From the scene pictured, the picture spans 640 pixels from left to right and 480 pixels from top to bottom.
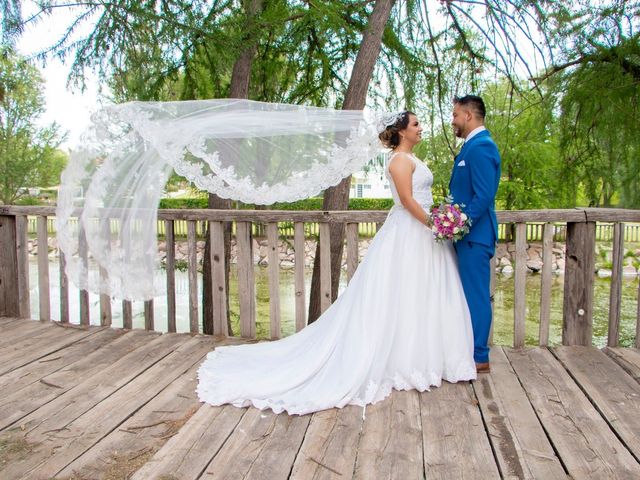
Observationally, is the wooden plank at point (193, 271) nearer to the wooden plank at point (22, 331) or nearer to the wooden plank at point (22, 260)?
the wooden plank at point (22, 331)

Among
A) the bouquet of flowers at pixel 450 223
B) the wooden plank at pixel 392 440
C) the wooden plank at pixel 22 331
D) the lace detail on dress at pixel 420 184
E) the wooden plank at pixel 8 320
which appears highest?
the lace detail on dress at pixel 420 184

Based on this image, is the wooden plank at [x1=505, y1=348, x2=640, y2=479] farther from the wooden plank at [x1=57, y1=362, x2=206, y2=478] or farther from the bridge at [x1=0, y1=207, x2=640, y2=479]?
the wooden plank at [x1=57, y1=362, x2=206, y2=478]

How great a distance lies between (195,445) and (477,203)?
5.82 feet

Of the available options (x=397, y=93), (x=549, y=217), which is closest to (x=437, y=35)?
(x=397, y=93)

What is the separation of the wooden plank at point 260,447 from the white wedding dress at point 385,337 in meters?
0.21

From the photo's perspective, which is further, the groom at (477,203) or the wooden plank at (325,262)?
the wooden plank at (325,262)

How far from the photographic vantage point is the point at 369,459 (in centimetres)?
214

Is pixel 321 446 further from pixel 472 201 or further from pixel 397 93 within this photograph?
pixel 397 93

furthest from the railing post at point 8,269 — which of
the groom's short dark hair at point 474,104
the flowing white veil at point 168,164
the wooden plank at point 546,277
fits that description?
the wooden plank at point 546,277

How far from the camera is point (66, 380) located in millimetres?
3061

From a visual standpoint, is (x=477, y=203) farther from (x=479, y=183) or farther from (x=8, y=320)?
(x=8, y=320)

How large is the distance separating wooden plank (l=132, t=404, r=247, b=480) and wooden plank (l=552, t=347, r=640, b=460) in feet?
5.41

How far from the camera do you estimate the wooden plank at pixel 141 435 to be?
2.10 metres

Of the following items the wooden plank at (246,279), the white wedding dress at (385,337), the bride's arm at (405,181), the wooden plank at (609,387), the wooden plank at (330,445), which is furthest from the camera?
the wooden plank at (246,279)
